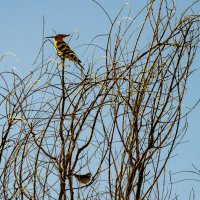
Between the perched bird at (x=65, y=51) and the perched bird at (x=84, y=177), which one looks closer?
the perched bird at (x=84, y=177)

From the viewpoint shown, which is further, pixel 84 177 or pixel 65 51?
pixel 65 51

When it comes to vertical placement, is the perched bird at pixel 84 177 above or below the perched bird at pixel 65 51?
below

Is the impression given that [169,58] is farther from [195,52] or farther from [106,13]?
[106,13]

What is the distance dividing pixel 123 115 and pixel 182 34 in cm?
50

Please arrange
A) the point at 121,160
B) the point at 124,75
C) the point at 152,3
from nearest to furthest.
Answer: the point at 121,160 < the point at 124,75 < the point at 152,3

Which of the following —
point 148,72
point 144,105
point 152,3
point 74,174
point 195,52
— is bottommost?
point 74,174

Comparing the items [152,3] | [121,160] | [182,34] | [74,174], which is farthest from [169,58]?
[74,174]

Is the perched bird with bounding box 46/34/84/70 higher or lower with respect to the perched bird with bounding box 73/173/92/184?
higher

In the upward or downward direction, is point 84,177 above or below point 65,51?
below

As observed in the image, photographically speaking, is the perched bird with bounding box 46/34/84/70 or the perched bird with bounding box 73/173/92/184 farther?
the perched bird with bounding box 46/34/84/70

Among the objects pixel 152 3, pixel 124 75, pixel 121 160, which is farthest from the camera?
pixel 152 3

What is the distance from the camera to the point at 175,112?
2.38 meters

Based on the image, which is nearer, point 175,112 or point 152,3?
point 175,112

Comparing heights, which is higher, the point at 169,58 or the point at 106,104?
the point at 169,58
